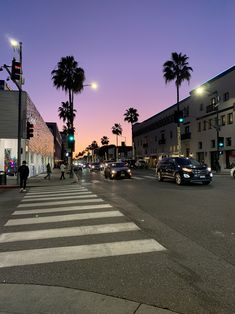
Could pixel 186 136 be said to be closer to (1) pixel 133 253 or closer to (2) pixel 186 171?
(2) pixel 186 171

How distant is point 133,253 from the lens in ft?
17.0

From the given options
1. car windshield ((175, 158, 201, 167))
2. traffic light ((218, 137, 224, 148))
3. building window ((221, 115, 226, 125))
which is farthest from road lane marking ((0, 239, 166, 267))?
building window ((221, 115, 226, 125))

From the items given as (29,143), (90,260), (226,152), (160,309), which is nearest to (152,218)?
(90,260)

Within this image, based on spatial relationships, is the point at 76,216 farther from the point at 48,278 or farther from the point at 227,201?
the point at 227,201

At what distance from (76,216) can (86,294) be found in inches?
193

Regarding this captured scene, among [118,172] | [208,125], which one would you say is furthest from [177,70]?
[118,172]

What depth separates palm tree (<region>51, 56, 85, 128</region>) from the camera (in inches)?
1377

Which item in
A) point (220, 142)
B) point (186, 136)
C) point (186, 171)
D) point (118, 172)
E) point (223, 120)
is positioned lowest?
point (118, 172)

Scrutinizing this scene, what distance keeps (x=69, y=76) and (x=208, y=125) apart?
2306cm

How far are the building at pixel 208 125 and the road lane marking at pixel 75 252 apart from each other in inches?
1227

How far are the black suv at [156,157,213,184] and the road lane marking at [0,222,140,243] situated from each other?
1097 cm

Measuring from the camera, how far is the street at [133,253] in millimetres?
3725

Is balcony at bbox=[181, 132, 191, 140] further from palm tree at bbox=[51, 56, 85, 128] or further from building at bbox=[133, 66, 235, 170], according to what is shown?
palm tree at bbox=[51, 56, 85, 128]

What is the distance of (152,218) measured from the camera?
8055mm
